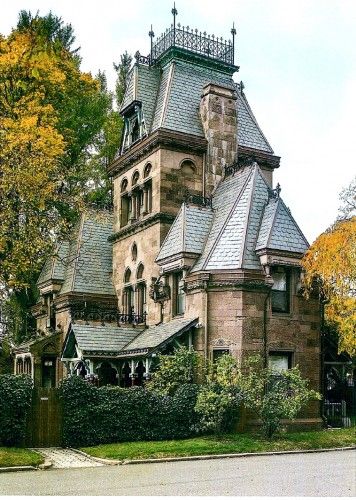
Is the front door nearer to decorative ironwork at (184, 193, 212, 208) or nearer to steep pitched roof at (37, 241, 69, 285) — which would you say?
steep pitched roof at (37, 241, 69, 285)

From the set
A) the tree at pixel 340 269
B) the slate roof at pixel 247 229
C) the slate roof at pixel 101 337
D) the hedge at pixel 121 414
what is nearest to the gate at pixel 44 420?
the hedge at pixel 121 414

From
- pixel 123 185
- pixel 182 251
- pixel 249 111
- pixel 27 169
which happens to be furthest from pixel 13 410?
pixel 249 111

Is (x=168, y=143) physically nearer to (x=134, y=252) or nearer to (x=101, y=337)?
(x=134, y=252)

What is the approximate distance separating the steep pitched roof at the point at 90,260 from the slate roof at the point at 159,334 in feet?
19.6

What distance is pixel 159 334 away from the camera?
2667cm

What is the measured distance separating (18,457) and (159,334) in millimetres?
9053

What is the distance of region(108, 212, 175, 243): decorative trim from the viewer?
98.3 feet

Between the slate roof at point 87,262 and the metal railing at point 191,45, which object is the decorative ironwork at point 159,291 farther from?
the metal railing at point 191,45

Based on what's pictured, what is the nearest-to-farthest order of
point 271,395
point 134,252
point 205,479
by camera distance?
point 205,479 → point 271,395 → point 134,252

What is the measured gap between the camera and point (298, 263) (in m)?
26.2

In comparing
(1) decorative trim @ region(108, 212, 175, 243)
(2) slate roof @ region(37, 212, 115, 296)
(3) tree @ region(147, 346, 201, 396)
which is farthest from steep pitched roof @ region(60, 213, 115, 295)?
(3) tree @ region(147, 346, 201, 396)

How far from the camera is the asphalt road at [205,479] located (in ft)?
44.0

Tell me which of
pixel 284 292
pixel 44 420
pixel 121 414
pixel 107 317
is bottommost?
pixel 44 420

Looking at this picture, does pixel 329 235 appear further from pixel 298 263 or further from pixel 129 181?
pixel 129 181
